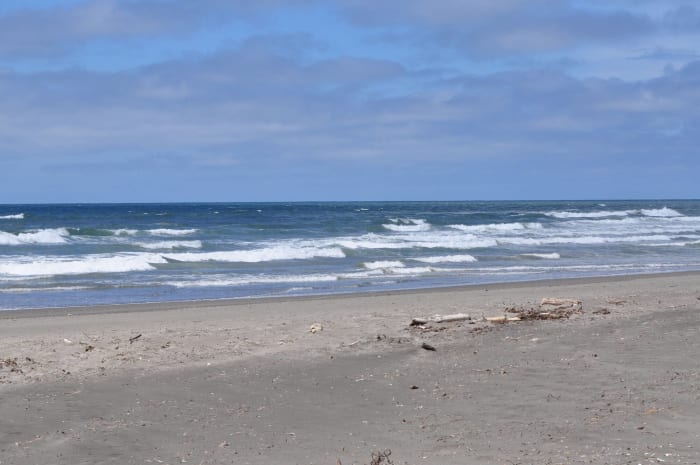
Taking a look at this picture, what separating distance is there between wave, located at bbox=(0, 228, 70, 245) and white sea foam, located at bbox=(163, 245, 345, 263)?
12.2m

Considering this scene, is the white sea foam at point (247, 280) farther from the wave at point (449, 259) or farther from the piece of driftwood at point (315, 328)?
the piece of driftwood at point (315, 328)

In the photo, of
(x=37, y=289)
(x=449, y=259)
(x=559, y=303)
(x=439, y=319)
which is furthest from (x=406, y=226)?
(x=439, y=319)

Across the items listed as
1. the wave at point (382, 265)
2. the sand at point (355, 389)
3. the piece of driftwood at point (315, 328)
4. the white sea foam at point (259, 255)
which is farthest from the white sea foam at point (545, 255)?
the piece of driftwood at point (315, 328)

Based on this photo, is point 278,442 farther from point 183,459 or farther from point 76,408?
point 76,408

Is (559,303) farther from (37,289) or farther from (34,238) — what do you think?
(34,238)

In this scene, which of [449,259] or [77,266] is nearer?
[77,266]

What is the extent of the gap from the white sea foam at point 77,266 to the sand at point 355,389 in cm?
1171

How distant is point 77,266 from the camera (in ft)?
80.9

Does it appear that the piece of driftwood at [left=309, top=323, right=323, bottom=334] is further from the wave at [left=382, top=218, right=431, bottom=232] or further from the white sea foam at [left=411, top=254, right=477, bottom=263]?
the wave at [left=382, top=218, right=431, bottom=232]

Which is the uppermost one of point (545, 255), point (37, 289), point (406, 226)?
point (406, 226)

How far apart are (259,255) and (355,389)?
21.8 metres

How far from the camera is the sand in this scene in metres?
5.88

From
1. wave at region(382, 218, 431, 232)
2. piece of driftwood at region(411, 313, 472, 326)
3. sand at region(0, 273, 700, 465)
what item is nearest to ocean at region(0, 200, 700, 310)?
wave at region(382, 218, 431, 232)

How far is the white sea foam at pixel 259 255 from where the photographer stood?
28406 millimetres
